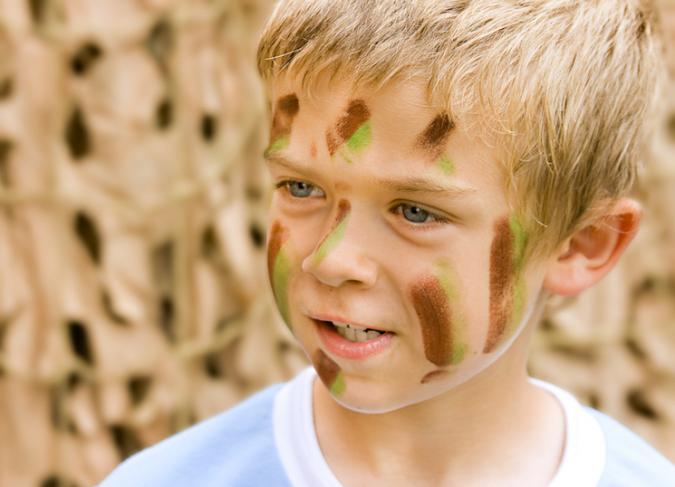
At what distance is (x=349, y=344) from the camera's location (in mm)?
1194

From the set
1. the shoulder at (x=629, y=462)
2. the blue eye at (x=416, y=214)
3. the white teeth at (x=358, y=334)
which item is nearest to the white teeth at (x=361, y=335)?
the white teeth at (x=358, y=334)

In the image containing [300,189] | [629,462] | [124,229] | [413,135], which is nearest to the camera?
[413,135]

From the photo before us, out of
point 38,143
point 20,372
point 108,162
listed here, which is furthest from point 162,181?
point 20,372

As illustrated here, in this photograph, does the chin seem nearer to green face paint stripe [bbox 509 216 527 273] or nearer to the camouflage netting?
green face paint stripe [bbox 509 216 527 273]

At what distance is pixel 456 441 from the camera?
131 centimetres

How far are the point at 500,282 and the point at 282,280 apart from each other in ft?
0.80

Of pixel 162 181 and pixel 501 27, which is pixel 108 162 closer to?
pixel 162 181

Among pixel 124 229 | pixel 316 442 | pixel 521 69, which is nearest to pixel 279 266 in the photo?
pixel 316 442

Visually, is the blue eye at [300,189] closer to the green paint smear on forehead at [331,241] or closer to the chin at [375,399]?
the green paint smear on forehead at [331,241]

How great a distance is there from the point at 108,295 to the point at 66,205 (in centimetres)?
21

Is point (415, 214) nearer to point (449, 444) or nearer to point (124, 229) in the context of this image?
point (449, 444)

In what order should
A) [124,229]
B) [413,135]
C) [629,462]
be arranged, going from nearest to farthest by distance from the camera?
[413,135] → [629,462] → [124,229]

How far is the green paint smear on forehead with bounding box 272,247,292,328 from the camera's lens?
48.6 inches

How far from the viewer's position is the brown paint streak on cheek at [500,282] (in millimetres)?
1193
